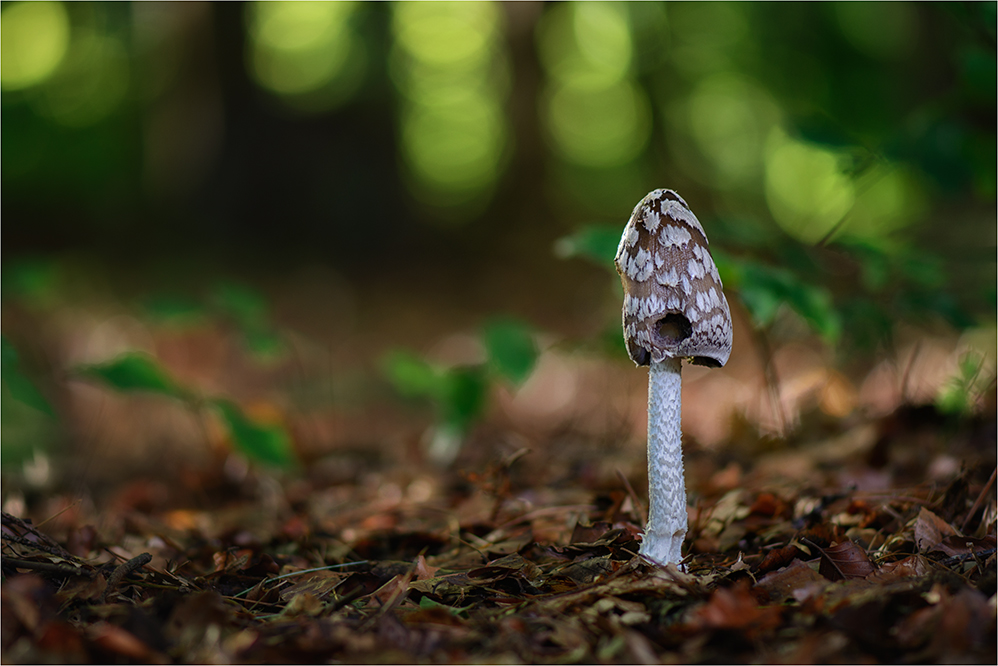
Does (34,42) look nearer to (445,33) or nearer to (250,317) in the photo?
(445,33)

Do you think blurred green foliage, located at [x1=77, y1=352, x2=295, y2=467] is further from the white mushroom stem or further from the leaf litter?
the white mushroom stem

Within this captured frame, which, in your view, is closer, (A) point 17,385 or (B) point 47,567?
(B) point 47,567

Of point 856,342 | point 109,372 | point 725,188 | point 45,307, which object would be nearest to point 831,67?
point 725,188

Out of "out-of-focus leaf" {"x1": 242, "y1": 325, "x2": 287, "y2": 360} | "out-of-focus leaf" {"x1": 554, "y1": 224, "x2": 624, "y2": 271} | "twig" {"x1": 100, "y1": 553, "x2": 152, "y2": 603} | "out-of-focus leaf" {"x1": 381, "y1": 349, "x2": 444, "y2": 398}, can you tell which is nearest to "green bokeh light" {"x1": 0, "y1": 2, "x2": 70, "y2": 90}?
"out-of-focus leaf" {"x1": 242, "y1": 325, "x2": 287, "y2": 360}

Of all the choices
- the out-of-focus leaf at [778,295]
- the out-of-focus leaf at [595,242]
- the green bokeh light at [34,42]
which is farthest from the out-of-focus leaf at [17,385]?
the green bokeh light at [34,42]

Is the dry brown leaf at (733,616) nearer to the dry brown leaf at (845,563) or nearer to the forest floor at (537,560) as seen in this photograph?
the forest floor at (537,560)

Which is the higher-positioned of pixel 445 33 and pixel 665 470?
pixel 445 33

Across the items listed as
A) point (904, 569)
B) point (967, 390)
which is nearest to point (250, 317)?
point (904, 569)
